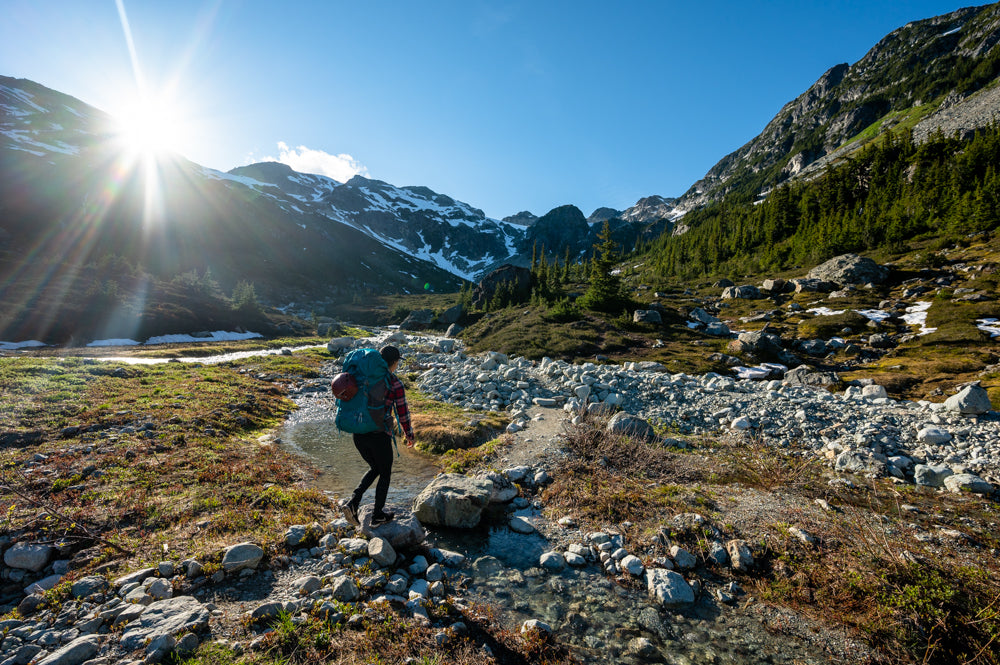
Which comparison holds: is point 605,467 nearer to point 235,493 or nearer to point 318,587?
point 318,587

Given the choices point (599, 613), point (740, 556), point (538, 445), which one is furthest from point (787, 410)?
point (599, 613)

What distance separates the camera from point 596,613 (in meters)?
4.90

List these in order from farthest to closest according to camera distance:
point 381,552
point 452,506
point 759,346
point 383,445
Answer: point 759,346 → point 452,506 → point 383,445 → point 381,552

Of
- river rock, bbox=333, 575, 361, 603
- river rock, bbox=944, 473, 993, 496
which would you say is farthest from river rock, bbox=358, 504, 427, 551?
river rock, bbox=944, 473, 993, 496

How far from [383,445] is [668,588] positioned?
4.84 m

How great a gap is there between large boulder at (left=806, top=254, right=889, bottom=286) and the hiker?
53.0m

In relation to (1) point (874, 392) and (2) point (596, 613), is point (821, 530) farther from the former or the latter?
(1) point (874, 392)

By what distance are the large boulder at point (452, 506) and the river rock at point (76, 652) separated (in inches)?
162

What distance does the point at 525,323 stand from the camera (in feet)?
119

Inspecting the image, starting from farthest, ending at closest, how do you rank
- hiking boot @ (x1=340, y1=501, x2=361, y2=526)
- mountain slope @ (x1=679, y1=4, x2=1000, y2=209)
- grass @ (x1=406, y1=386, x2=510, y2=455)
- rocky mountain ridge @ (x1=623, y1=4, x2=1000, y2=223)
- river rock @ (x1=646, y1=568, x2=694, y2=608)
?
1. mountain slope @ (x1=679, y1=4, x2=1000, y2=209)
2. rocky mountain ridge @ (x1=623, y1=4, x2=1000, y2=223)
3. grass @ (x1=406, y1=386, x2=510, y2=455)
4. hiking boot @ (x1=340, y1=501, x2=361, y2=526)
5. river rock @ (x1=646, y1=568, x2=694, y2=608)

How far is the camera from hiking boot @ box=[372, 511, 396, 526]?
20.2ft

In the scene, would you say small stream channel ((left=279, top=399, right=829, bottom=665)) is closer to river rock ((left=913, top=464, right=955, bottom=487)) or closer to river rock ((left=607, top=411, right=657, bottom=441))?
river rock ((left=607, top=411, right=657, bottom=441))

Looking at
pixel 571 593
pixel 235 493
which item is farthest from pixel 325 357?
pixel 571 593

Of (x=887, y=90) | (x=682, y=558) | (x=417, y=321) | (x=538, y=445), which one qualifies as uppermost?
(x=887, y=90)
